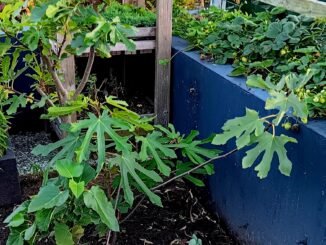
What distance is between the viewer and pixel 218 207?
2.88 m

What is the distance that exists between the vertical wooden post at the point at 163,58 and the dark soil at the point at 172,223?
1.96ft

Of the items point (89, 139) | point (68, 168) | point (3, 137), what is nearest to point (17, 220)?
point (68, 168)

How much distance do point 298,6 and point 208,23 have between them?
0.59 metres

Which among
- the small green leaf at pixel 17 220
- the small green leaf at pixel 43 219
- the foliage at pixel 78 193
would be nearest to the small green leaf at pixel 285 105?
the foliage at pixel 78 193

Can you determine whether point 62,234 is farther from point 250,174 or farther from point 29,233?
point 250,174

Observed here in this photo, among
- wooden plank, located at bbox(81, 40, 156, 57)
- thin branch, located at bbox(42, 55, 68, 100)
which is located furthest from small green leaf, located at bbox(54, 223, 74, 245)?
wooden plank, located at bbox(81, 40, 156, 57)

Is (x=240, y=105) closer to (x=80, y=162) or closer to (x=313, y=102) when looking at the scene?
(x=313, y=102)

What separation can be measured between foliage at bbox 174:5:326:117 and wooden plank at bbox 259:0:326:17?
68 mm

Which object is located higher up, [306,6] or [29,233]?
[306,6]

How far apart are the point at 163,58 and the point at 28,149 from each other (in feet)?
4.70

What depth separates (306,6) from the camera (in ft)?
9.73

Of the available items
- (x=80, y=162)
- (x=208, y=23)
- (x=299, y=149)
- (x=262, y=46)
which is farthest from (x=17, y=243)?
(x=208, y=23)

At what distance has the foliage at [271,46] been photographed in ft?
7.28

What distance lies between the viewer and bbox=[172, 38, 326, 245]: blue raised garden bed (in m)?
1.99
